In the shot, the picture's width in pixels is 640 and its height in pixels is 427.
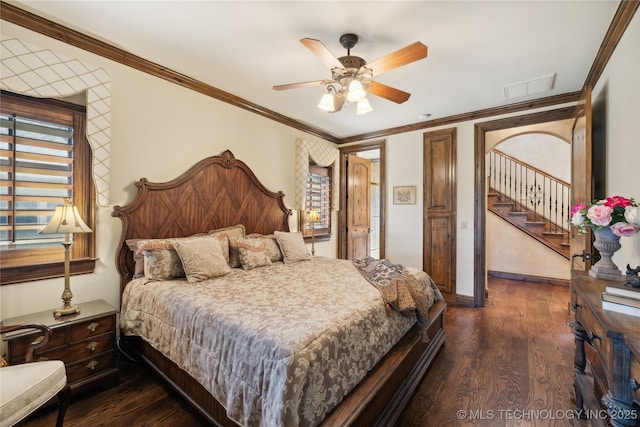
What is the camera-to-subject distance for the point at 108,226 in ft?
8.00

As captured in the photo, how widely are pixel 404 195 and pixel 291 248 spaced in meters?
2.25

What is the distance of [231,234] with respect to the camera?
10.3 ft

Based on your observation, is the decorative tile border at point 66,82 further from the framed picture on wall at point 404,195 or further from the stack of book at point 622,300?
the framed picture on wall at point 404,195

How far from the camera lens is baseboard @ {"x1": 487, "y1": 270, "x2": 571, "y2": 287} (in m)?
4.93

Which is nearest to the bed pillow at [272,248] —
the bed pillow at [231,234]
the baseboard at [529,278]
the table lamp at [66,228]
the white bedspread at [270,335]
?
the bed pillow at [231,234]

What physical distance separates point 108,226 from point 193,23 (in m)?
1.84

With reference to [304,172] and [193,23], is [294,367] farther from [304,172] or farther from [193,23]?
[304,172]

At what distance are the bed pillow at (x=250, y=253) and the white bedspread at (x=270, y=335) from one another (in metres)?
0.42

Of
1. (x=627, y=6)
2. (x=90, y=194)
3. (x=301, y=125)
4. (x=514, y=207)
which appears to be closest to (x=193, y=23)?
(x=90, y=194)

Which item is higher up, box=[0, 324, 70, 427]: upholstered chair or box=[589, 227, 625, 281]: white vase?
box=[589, 227, 625, 281]: white vase

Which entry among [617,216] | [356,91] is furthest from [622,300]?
[356,91]

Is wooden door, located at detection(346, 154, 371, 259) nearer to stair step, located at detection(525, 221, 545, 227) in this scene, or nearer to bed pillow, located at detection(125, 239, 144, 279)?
stair step, located at detection(525, 221, 545, 227)

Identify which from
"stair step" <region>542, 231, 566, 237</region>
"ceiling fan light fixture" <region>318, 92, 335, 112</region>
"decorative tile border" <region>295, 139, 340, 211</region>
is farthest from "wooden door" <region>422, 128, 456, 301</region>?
"stair step" <region>542, 231, 566, 237</region>

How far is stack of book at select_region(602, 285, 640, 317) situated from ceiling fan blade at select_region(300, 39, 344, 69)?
6.59 ft
